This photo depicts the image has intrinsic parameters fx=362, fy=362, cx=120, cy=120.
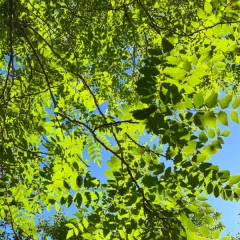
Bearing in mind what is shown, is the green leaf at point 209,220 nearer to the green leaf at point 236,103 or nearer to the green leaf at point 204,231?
the green leaf at point 204,231

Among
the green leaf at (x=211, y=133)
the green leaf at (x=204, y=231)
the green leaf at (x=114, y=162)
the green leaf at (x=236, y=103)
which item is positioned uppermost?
the green leaf at (x=114, y=162)

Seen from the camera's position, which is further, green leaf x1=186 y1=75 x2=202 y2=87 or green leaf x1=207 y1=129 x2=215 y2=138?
green leaf x1=207 y1=129 x2=215 y2=138

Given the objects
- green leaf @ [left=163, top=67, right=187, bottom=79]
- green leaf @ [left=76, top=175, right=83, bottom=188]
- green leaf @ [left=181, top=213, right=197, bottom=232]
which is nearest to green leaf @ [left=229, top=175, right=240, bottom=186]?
green leaf @ [left=181, top=213, right=197, bottom=232]

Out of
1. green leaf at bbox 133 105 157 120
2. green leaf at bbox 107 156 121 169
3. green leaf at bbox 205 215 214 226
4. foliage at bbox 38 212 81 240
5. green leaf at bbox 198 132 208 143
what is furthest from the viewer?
foliage at bbox 38 212 81 240

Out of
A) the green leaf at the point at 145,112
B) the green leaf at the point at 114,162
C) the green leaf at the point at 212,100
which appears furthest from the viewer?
the green leaf at the point at 114,162

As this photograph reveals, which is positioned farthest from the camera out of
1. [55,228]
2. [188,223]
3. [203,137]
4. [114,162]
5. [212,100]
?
[55,228]

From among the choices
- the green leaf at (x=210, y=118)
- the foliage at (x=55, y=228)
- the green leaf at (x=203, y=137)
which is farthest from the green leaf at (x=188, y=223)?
the foliage at (x=55, y=228)

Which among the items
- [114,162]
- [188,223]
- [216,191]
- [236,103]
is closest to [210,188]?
[216,191]

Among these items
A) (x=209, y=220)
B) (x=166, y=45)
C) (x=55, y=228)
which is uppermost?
(x=55, y=228)

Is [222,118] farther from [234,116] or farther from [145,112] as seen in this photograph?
[145,112]

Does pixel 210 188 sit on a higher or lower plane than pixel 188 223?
higher

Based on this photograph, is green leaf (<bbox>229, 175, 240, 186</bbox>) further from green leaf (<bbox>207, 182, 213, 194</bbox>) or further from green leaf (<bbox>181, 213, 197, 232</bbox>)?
green leaf (<bbox>181, 213, 197, 232</bbox>)

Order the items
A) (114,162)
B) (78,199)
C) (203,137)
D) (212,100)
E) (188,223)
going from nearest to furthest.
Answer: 1. (212,100)
2. (203,137)
3. (188,223)
4. (114,162)
5. (78,199)

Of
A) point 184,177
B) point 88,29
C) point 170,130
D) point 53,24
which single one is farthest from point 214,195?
point 53,24
